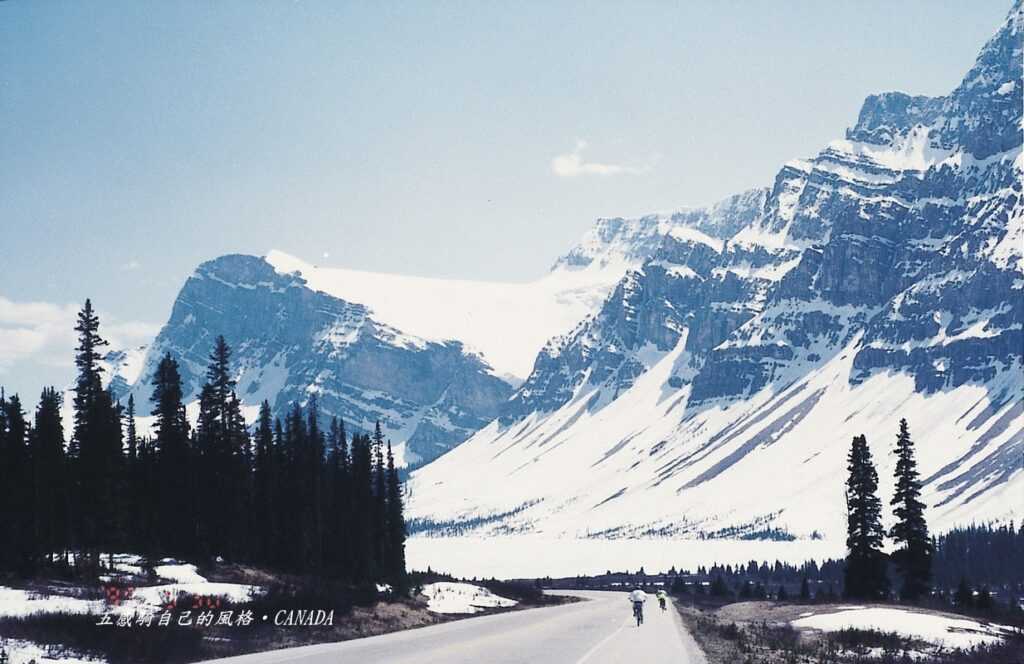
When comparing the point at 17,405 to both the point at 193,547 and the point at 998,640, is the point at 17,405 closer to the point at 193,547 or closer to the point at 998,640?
the point at 193,547

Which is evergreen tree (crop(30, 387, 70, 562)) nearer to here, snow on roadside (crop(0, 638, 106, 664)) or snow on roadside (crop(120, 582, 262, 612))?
snow on roadside (crop(120, 582, 262, 612))

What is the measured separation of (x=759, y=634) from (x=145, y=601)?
29.7 meters

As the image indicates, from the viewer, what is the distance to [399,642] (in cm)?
4953

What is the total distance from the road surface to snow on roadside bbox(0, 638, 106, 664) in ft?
14.9

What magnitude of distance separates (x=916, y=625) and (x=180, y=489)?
5160 cm

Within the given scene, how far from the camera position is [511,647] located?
4584 centimetres

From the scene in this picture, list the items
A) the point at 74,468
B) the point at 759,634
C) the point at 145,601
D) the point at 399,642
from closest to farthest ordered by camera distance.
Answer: the point at 399,642 → the point at 145,601 → the point at 759,634 → the point at 74,468

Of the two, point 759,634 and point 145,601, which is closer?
point 145,601

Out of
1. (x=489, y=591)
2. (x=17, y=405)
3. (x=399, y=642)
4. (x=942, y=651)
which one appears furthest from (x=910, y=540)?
(x=17, y=405)

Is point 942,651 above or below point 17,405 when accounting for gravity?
below

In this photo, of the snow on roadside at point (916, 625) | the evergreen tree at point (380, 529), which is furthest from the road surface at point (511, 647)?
the evergreen tree at point (380, 529)

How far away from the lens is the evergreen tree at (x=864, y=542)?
9788 centimetres

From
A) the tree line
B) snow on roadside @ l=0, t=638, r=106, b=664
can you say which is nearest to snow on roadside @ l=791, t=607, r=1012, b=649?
snow on roadside @ l=0, t=638, r=106, b=664

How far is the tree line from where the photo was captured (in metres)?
74.2
